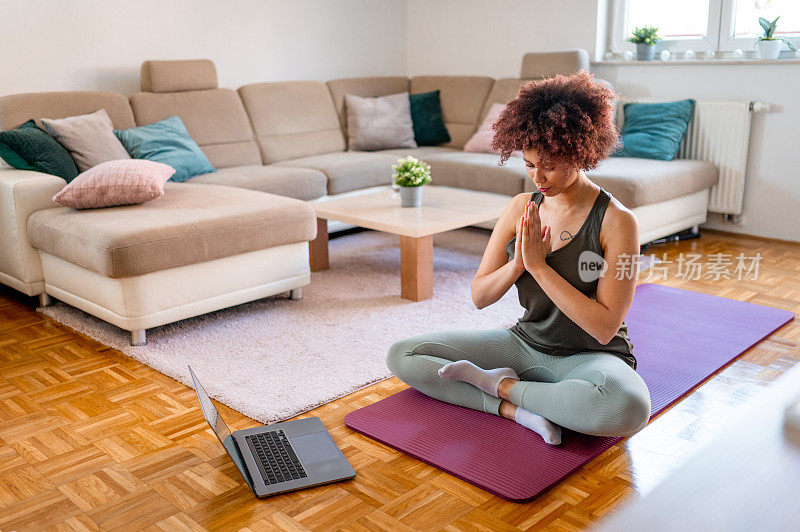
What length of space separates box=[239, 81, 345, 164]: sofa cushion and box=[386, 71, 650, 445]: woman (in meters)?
2.89

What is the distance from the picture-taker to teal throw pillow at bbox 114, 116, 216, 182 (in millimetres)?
3924

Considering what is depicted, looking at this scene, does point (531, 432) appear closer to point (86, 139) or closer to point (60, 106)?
point (86, 139)

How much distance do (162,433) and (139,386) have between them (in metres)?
0.39

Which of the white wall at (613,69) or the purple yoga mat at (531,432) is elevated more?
the white wall at (613,69)

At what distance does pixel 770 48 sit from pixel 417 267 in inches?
101

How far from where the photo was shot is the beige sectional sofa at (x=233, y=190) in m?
2.91

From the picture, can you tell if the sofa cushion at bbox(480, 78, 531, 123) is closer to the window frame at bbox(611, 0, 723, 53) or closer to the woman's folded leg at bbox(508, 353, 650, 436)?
the window frame at bbox(611, 0, 723, 53)

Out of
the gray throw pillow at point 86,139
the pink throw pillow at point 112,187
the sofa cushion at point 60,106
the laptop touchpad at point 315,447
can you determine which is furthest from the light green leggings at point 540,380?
the sofa cushion at point 60,106

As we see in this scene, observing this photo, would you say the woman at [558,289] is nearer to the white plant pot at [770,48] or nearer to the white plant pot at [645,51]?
the white plant pot at [770,48]

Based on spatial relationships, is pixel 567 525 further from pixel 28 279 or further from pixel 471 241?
pixel 471 241

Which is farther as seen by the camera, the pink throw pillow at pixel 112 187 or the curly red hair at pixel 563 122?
the pink throw pillow at pixel 112 187

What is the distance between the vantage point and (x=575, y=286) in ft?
6.82

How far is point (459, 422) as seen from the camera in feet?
7.30

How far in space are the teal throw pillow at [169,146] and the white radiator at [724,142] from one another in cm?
293
